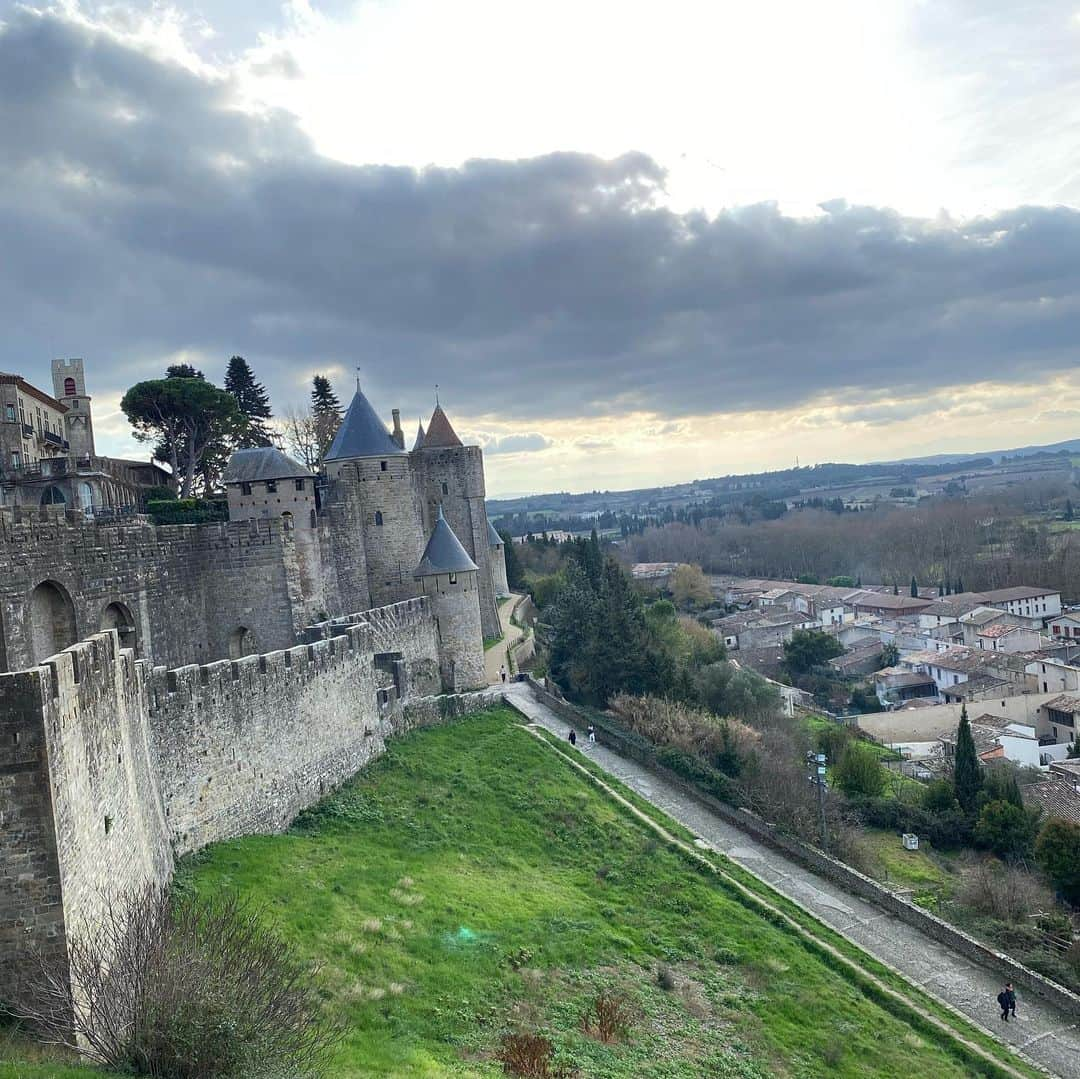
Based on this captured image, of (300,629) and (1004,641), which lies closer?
(300,629)

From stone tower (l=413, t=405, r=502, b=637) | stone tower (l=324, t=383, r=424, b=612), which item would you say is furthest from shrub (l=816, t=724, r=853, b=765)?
stone tower (l=324, t=383, r=424, b=612)

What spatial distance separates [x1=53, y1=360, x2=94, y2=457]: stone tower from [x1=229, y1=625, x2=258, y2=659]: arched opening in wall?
25702mm

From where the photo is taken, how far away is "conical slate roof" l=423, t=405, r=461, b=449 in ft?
120

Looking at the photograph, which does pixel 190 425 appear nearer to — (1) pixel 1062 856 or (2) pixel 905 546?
(1) pixel 1062 856

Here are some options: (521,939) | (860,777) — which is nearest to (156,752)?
(521,939)

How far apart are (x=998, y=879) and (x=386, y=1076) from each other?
2238 cm

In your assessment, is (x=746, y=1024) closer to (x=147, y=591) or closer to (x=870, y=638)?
(x=147, y=591)

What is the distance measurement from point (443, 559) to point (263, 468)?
595cm

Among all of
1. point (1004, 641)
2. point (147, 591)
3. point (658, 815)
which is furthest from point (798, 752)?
point (1004, 641)

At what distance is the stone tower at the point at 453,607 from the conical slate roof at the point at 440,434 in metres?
8.01

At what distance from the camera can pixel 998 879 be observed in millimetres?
26531

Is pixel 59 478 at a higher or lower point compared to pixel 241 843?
higher

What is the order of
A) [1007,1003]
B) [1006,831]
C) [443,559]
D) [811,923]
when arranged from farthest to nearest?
[1006,831]
[443,559]
[811,923]
[1007,1003]

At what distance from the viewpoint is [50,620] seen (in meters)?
17.8
